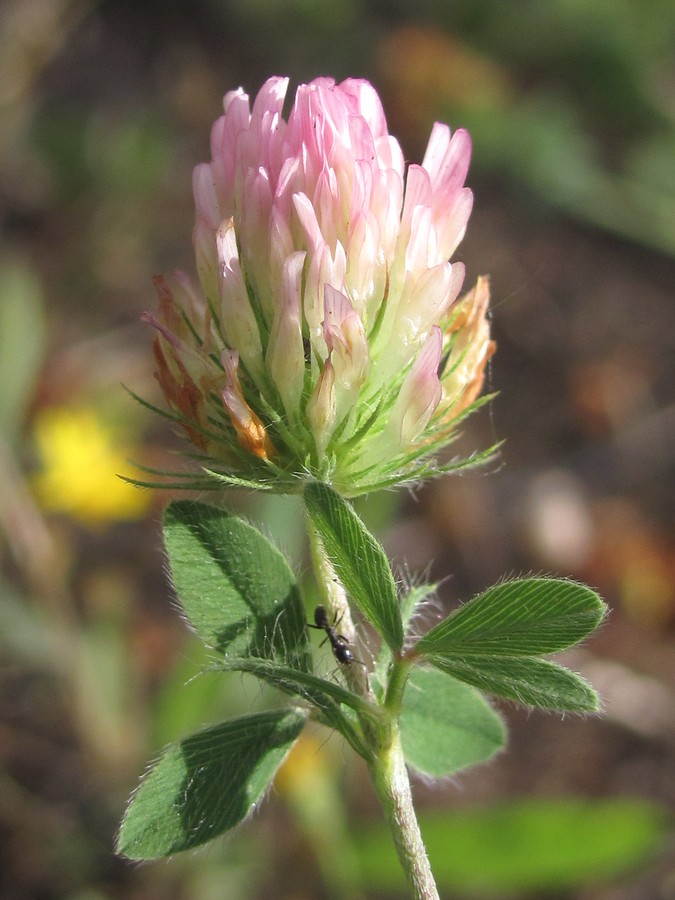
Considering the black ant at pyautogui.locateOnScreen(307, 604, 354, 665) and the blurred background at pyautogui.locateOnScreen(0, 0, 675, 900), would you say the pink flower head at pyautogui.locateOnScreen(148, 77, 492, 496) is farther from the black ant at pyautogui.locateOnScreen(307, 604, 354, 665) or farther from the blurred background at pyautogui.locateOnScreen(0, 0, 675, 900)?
the blurred background at pyautogui.locateOnScreen(0, 0, 675, 900)

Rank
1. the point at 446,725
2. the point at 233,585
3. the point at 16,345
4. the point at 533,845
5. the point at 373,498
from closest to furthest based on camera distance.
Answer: the point at 233,585, the point at 446,725, the point at 533,845, the point at 373,498, the point at 16,345

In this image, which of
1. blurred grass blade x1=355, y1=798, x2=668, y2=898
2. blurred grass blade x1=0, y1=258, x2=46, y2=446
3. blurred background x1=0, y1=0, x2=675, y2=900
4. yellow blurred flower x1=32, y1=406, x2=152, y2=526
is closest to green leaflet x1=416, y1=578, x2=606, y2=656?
blurred background x1=0, y1=0, x2=675, y2=900

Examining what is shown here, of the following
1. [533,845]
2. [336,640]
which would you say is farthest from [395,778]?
[533,845]

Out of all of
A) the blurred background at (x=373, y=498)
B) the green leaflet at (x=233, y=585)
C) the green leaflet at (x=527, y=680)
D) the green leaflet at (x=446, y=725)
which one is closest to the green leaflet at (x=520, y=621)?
the green leaflet at (x=527, y=680)

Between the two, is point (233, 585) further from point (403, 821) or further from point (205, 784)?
point (403, 821)

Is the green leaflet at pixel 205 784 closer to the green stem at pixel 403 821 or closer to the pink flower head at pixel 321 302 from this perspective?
the green stem at pixel 403 821

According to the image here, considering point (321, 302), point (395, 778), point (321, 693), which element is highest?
point (321, 302)
